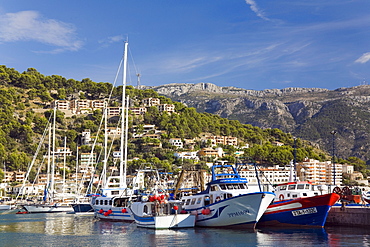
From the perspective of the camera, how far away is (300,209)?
3559cm

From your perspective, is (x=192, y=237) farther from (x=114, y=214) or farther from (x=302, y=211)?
(x=114, y=214)

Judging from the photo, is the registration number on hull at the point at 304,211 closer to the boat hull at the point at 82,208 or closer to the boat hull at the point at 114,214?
the boat hull at the point at 114,214

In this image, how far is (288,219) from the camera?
36.1 metres

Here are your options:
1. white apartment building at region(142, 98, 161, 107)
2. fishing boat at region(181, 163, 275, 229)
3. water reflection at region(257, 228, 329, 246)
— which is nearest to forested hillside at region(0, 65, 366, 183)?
white apartment building at region(142, 98, 161, 107)

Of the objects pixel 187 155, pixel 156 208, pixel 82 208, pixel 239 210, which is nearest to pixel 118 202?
pixel 156 208

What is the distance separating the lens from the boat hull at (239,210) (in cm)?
3366

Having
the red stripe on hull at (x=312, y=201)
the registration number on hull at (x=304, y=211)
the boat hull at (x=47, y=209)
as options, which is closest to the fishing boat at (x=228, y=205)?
the red stripe on hull at (x=312, y=201)

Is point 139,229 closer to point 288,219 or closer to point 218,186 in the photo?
point 218,186

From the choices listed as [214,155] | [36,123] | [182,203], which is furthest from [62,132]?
[182,203]

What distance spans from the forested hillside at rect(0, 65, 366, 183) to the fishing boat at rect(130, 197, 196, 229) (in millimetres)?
67046

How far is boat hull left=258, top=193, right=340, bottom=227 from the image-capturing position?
3462 centimetres

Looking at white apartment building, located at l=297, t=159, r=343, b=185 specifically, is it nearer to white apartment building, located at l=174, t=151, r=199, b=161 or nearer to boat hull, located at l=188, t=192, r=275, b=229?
white apartment building, located at l=174, t=151, r=199, b=161

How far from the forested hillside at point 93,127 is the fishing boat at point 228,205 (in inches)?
2631

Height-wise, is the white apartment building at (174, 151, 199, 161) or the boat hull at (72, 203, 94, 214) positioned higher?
the white apartment building at (174, 151, 199, 161)
